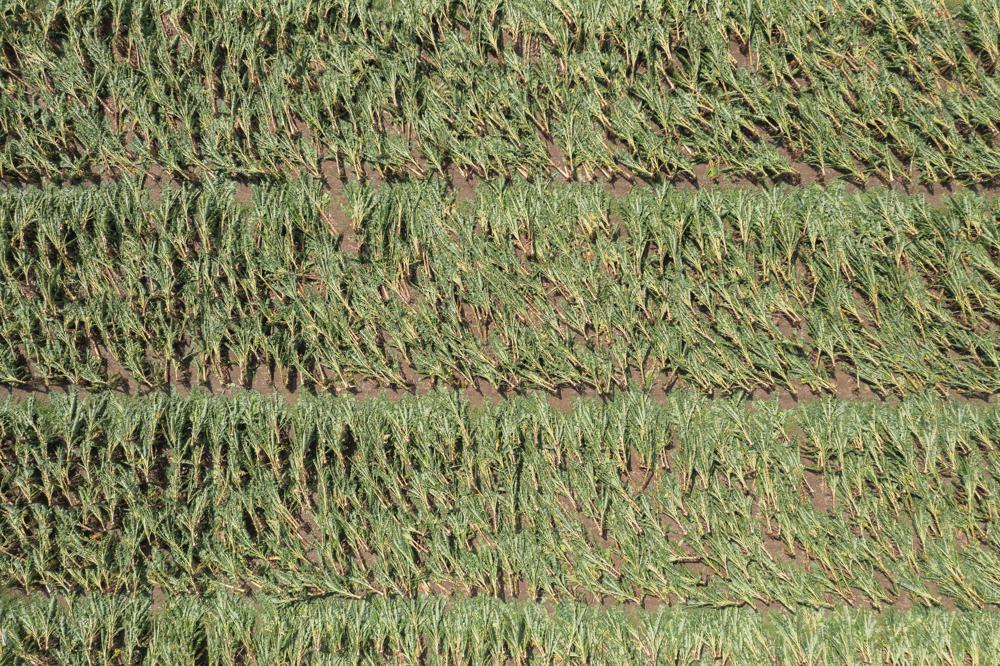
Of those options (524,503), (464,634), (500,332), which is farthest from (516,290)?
(464,634)

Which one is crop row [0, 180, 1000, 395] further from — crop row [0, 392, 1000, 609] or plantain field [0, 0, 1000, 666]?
crop row [0, 392, 1000, 609]

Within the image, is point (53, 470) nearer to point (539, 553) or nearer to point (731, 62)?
point (539, 553)

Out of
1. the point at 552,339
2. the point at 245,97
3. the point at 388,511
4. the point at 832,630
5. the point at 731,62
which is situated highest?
the point at 731,62

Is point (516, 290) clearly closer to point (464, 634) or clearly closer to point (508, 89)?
point (508, 89)

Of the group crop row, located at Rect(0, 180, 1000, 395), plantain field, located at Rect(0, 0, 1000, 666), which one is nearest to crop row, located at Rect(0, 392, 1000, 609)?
plantain field, located at Rect(0, 0, 1000, 666)

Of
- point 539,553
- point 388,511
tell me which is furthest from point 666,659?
point 388,511

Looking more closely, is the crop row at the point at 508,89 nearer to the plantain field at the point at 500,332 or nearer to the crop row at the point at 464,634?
the plantain field at the point at 500,332
